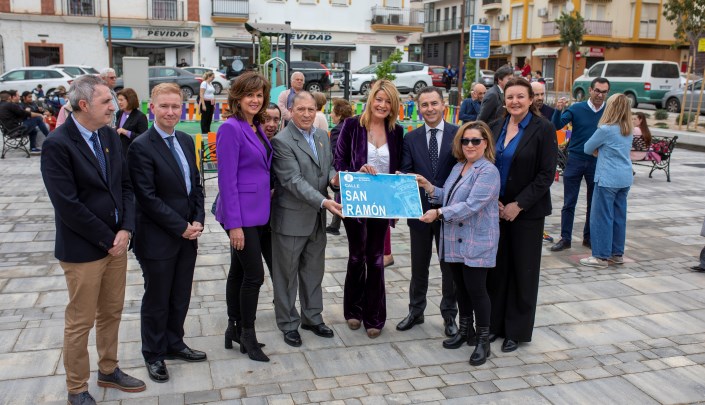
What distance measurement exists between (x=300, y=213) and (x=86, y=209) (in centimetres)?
154

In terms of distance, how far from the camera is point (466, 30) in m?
56.1

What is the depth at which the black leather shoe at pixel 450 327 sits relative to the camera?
5.11 meters

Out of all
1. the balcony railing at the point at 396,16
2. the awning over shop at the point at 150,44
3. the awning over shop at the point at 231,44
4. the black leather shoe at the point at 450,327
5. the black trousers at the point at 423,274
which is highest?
the balcony railing at the point at 396,16

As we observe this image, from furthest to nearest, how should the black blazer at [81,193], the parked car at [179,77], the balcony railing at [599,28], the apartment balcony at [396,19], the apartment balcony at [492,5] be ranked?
the apartment balcony at [492,5]
the balcony railing at [599,28]
the apartment balcony at [396,19]
the parked car at [179,77]
the black blazer at [81,193]

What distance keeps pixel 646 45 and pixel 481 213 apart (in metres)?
A: 47.3

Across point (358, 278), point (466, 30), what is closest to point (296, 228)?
point (358, 278)

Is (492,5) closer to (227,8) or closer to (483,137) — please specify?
(227,8)

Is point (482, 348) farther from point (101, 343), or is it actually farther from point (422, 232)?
point (101, 343)

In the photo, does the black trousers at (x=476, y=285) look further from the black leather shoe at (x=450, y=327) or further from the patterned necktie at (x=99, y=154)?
the patterned necktie at (x=99, y=154)

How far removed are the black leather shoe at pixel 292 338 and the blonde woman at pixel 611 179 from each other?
369cm

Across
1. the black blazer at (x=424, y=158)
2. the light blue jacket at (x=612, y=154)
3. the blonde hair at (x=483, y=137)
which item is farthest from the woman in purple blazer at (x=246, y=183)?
the light blue jacket at (x=612, y=154)

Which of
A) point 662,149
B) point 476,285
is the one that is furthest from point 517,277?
point 662,149

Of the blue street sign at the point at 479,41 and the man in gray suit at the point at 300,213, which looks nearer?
the man in gray suit at the point at 300,213

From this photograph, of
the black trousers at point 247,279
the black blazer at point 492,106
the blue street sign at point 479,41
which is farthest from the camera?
the blue street sign at point 479,41
